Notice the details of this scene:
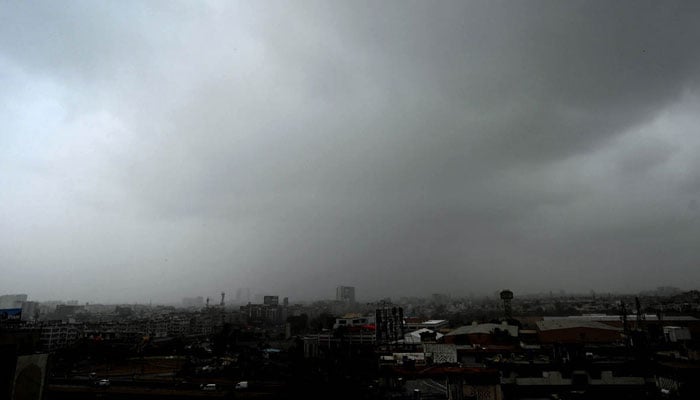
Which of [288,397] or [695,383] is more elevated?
[695,383]

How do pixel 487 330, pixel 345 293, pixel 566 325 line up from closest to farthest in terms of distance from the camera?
pixel 566 325, pixel 487 330, pixel 345 293

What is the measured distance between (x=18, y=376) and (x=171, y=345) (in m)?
26.9

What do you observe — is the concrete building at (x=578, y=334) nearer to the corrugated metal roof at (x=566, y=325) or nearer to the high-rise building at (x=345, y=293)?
the corrugated metal roof at (x=566, y=325)

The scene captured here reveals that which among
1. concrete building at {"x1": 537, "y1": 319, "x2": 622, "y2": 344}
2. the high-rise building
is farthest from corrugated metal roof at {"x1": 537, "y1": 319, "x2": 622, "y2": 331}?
the high-rise building

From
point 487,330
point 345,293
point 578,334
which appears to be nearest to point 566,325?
point 578,334

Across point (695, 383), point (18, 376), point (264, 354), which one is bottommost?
point (264, 354)

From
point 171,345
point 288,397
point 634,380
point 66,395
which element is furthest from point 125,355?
point 634,380

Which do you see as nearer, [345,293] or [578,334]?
[578,334]

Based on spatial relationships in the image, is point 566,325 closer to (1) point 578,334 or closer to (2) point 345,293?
(1) point 578,334

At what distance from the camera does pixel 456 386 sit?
33.6 ft

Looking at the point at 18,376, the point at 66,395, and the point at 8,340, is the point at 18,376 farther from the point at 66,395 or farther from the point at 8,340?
the point at 66,395

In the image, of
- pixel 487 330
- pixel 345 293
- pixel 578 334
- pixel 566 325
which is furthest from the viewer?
pixel 345 293

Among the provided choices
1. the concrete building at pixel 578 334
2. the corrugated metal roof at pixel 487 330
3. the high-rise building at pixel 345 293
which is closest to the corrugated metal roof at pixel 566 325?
the concrete building at pixel 578 334

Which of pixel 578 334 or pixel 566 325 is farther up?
pixel 566 325
